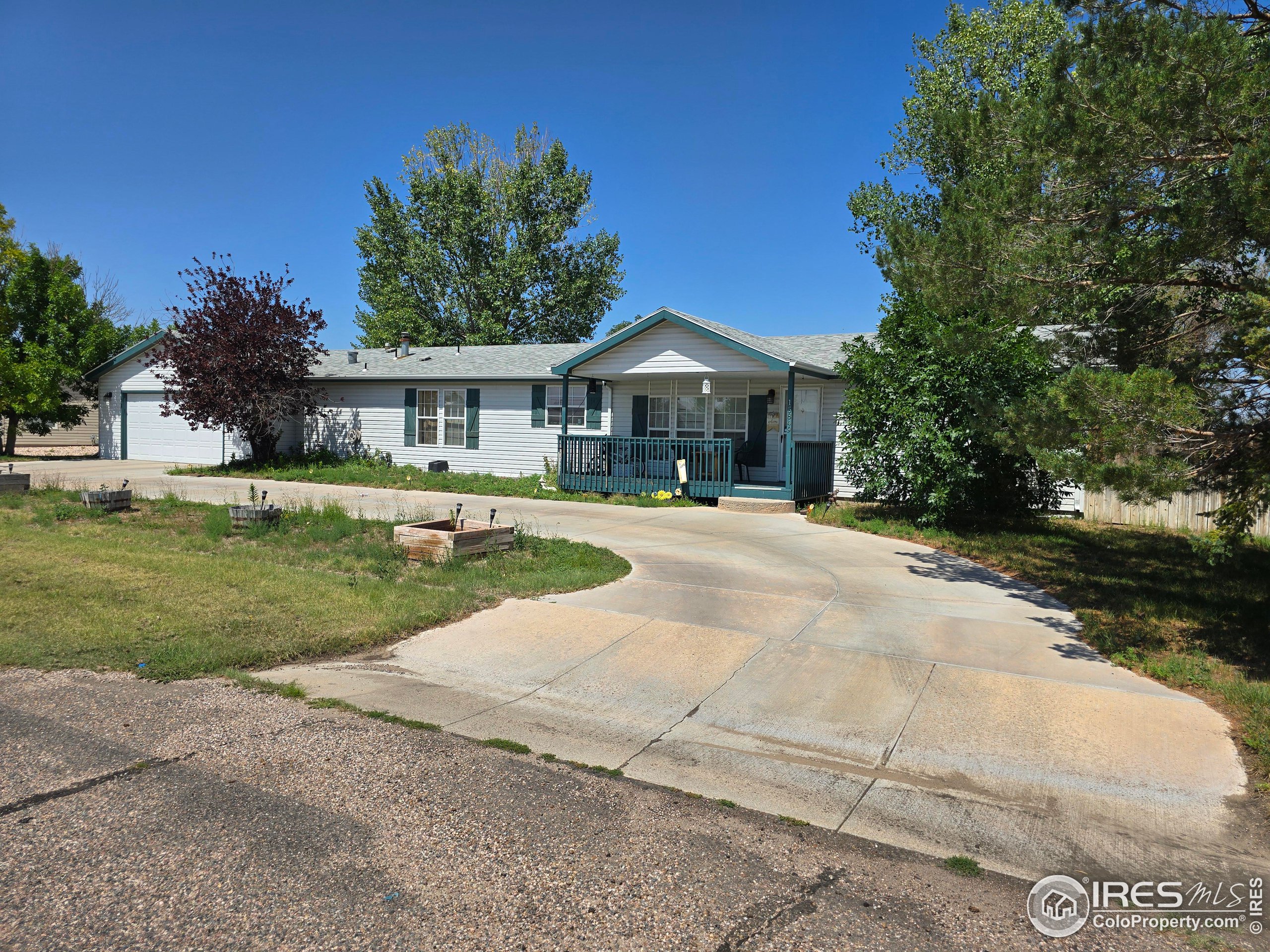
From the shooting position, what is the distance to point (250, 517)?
10.9 metres

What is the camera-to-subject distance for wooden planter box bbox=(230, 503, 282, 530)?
35.6ft

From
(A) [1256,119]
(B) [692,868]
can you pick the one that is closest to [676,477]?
(A) [1256,119]

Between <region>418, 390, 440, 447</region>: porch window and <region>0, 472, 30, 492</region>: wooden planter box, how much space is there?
8.77 metres

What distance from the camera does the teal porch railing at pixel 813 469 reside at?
14.8m

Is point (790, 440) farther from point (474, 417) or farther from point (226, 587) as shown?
point (226, 587)

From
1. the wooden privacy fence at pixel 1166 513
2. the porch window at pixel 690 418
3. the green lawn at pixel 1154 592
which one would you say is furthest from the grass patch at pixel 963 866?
the porch window at pixel 690 418

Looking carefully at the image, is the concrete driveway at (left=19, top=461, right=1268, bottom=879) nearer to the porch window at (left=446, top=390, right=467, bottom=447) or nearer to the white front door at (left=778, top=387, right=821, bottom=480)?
the white front door at (left=778, top=387, right=821, bottom=480)

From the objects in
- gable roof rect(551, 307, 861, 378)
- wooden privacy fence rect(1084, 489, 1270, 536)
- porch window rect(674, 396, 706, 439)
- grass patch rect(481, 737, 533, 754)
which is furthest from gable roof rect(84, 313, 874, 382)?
grass patch rect(481, 737, 533, 754)

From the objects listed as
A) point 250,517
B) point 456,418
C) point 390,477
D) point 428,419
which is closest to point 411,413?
point 428,419

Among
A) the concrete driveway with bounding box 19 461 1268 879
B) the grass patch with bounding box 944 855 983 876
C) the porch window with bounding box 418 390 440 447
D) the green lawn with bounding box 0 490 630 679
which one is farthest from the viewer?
the porch window with bounding box 418 390 440 447

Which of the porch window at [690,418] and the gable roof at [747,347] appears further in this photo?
the porch window at [690,418]

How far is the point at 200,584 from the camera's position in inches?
298

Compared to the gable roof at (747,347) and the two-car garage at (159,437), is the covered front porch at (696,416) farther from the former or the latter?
the two-car garage at (159,437)

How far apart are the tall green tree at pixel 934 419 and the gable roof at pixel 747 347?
1724 millimetres
